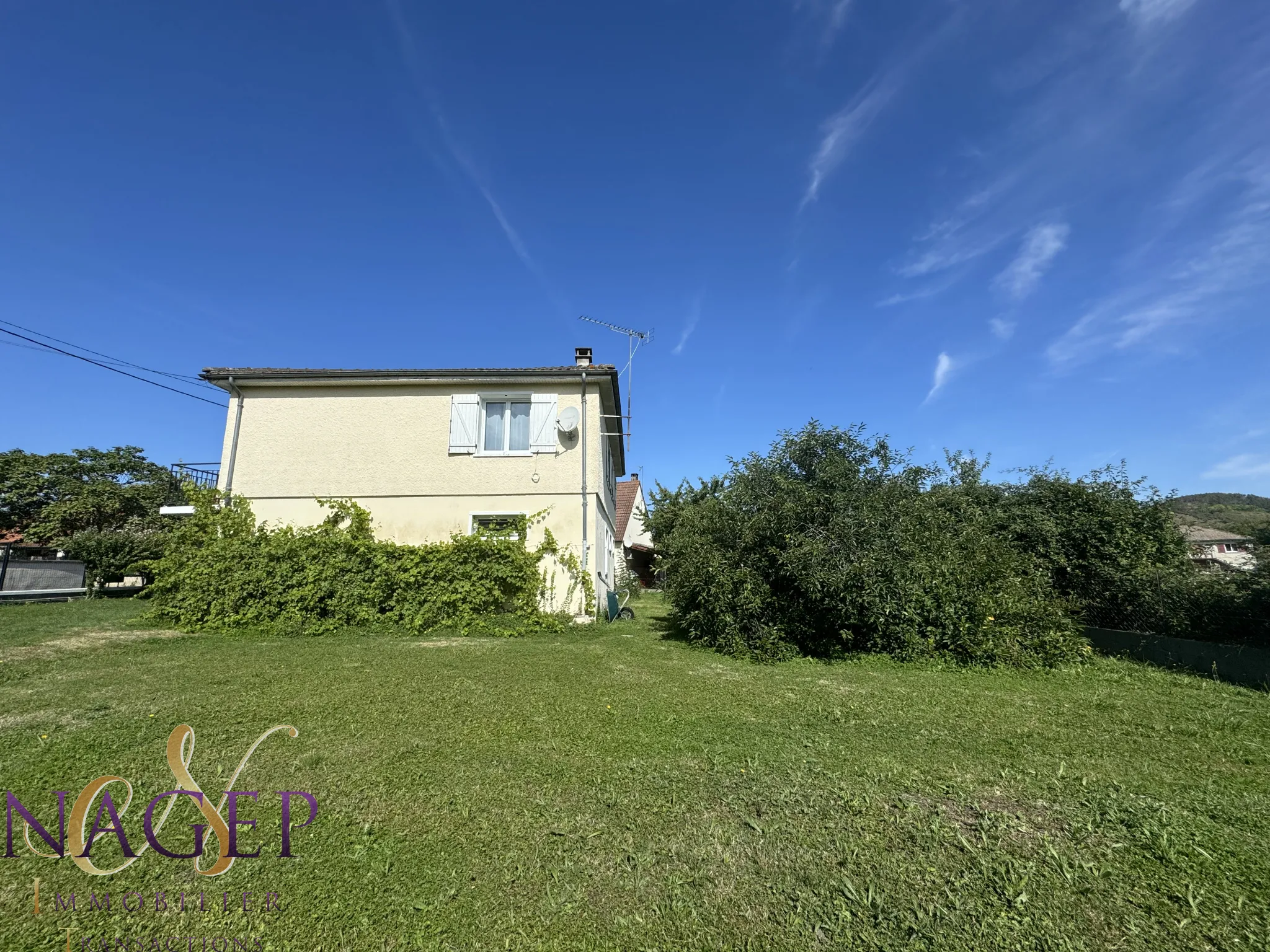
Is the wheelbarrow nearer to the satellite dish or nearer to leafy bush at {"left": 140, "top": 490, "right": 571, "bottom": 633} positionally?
leafy bush at {"left": 140, "top": 490, "right": 571, "bottom": 633}

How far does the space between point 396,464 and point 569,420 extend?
3950 mm

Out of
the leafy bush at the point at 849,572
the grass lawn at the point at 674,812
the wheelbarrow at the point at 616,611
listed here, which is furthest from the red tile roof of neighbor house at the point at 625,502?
the grass lawn at the point at 674,812

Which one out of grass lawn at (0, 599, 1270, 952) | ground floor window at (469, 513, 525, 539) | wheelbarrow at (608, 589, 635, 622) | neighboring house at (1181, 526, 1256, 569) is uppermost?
ground floor window at (469, 513, 525, 539)

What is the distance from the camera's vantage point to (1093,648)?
9328mm

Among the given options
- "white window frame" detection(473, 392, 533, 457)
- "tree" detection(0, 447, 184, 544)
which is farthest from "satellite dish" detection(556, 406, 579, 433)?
"tree" detection(0, 447, 184, 544)

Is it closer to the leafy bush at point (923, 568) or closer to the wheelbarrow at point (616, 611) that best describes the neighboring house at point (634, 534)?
the wheelbarrow at point (616, 611)

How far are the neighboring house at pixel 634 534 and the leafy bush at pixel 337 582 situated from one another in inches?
521

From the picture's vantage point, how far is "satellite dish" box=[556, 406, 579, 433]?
11.7 metres

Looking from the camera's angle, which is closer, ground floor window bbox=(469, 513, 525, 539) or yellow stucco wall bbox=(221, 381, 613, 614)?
ground floor window bbox=(469, 513, 525, 539)

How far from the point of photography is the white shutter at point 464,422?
12078 millimetres

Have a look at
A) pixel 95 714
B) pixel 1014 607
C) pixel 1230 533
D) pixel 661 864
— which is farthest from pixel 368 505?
pixel 1230 533

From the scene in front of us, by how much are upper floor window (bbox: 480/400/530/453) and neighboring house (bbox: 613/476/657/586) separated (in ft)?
40.4

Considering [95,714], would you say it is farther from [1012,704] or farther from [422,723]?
[1012,704]

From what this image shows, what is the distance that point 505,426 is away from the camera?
40.5 ft
